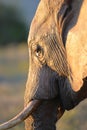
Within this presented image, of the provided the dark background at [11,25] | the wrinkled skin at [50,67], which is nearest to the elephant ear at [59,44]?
the wrinkled skin at [50,67]

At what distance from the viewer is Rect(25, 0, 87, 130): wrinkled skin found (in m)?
6.78

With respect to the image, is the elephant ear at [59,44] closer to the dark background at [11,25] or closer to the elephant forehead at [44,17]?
the elephant forehead at [44,17]

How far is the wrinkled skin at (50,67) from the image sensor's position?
22.2ft

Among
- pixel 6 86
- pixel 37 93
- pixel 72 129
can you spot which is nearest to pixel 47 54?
pixel 37 93

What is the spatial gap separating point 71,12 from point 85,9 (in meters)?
0.31

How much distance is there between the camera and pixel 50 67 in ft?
22.8

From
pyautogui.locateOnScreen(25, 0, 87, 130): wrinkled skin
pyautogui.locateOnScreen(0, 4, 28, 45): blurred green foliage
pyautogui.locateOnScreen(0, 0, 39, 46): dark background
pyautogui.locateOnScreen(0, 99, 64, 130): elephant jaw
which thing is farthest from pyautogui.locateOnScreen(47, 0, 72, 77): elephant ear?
pyautogui.locateOnScreen(0, 0, 39, 46): dark background

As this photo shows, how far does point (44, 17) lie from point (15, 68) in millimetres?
19520

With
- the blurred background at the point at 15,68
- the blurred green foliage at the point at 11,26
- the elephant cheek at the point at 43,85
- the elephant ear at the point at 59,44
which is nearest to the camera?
the elephant ear at the point at 59,44

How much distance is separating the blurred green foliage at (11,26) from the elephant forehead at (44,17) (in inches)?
1307

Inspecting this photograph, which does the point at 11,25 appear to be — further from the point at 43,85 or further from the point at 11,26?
the point at 43,85

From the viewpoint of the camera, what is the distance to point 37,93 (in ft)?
22.8

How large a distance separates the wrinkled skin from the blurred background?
10.2 feet

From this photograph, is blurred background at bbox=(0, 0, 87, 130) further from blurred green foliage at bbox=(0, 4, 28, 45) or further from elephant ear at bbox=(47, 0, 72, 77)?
elephant ear at bbox=(47, 0, 72, 77)
